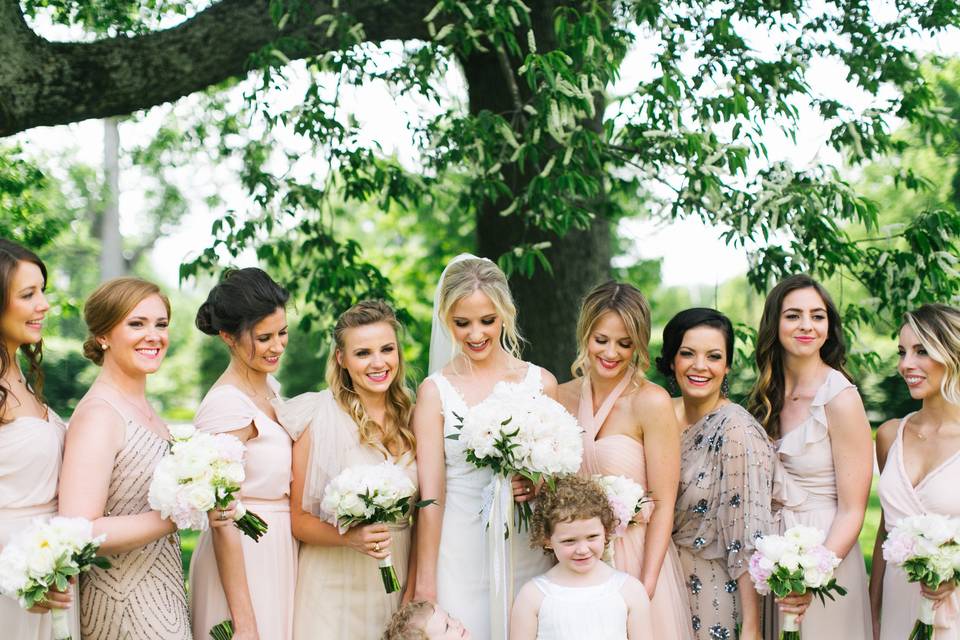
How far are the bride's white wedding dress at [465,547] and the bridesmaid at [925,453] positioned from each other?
1.72m

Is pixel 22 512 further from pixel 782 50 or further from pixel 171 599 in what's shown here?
pixel 782 50

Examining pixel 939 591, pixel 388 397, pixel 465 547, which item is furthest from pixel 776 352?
pixel 388 397

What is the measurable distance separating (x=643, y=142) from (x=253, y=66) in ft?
8.59

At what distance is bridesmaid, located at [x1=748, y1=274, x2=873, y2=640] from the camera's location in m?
4.77

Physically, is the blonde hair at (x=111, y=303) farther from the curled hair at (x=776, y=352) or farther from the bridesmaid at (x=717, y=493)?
the curled hair at (x=776, y=352)

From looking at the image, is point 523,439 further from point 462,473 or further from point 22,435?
point 22,435

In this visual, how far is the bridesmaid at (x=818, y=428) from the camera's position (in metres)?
4.77

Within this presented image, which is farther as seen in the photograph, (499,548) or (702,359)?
(702,359)

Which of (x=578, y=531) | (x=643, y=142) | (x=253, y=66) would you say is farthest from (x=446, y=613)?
(x=253, y=66)

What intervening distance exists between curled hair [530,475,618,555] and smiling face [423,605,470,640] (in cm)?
55

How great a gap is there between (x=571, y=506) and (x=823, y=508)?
1.40m

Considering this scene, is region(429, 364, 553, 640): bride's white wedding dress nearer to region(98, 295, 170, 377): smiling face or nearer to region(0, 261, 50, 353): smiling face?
region(98, 295, 170, 377): smiling face

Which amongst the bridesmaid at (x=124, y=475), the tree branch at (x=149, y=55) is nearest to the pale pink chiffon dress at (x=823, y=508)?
the bridesmaid at (x=124, y=475)

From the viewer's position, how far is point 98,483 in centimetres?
402
